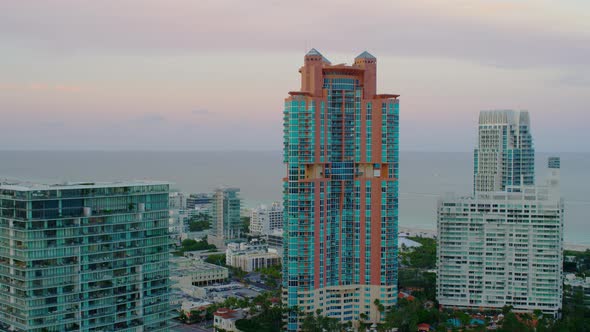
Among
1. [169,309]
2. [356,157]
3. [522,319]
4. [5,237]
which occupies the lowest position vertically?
[522,319]

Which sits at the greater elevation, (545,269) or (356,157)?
(356,157)

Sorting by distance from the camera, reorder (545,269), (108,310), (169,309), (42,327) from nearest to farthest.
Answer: (42,327)
(108,310)
(169,309)
(545,269)

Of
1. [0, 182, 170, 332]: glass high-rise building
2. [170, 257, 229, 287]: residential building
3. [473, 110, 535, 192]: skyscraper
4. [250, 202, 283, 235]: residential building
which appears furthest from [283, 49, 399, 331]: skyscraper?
[250, 202, 283, 235]: residential building

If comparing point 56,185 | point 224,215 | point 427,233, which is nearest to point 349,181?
point 56,185

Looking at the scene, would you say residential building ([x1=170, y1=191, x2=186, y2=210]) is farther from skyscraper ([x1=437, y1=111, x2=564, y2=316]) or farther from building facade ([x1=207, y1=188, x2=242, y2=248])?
skyscraper ([x1=437, y1=111, x2=564, y2=316])

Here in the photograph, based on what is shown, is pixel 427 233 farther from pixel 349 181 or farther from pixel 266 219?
pixel 349 181

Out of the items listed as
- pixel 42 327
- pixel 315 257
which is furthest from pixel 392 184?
pixel 42 327

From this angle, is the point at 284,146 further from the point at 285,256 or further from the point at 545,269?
the point at 545,269
